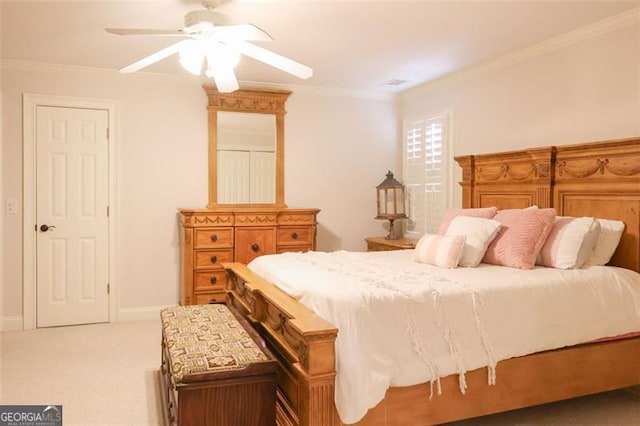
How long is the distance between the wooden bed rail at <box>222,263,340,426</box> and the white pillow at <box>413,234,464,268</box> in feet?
3.60

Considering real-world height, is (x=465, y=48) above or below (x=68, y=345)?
above

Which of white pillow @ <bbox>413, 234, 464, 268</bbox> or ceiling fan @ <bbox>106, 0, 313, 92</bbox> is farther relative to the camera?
white pillow @ <bbox>413, 234, 464, 268</bbox>

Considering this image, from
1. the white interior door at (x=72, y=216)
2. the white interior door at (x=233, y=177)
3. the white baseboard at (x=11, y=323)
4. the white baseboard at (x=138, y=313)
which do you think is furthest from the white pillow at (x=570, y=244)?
the white baseboard at (x=11, y=323)

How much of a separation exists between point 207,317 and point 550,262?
214 centimetres

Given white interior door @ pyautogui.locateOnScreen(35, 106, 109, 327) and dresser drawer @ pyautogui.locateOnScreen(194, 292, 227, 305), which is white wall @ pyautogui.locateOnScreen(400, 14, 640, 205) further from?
white interior door @ pyautogui.locateOnScreen(35, 106, 109, 327)

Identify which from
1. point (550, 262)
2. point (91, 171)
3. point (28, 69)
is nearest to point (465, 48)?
point (550, 262)

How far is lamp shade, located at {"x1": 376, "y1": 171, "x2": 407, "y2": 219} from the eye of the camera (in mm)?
5320

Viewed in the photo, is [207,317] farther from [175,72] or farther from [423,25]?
[175,72]

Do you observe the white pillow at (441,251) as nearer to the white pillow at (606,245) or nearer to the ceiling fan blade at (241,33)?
the white pillow at (606,245)

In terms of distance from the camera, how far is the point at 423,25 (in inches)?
133

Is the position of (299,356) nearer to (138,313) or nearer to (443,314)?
(443,314)

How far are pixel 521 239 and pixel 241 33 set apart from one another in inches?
82.7

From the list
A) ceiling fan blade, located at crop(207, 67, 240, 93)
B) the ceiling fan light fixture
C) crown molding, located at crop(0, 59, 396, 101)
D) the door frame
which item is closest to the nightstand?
crown molding, located at crop(0, 59, 396, 101)

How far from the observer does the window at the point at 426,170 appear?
496 centimetres
